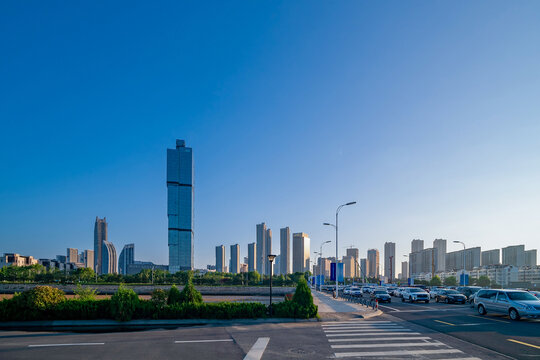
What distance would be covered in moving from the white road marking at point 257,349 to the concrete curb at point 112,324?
14.9 ft

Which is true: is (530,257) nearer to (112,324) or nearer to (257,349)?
(257,349)

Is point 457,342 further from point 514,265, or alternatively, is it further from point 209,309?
point 514,265

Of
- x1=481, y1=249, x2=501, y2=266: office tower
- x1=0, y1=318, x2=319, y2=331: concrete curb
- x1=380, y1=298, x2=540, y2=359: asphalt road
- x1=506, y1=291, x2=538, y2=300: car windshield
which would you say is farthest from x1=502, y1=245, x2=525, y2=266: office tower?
x1=0, y1=318, x2=319, y2=331: concrete curb

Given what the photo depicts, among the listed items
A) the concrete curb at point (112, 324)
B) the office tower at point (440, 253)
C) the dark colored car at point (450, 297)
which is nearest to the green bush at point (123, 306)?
the concrete curb at point (112, 324)

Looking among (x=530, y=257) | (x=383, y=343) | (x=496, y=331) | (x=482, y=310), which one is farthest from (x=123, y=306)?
(x=530, y=257)

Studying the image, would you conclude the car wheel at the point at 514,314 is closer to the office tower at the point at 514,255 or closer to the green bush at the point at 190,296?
the green bush at the point at 190,296

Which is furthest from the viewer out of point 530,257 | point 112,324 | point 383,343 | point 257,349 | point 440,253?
point 440,253

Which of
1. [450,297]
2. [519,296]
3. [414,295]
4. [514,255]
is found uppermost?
[519,296]

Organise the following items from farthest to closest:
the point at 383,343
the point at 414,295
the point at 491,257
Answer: the point at 491,257
the point at 414,295
the point at 383,343

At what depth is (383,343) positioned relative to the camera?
534 inches

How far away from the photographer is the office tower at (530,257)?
157 metres

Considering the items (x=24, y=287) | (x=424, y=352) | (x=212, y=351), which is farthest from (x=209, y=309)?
(x=24, y=287)

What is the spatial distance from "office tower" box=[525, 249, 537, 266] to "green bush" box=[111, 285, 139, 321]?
19121 centimetres

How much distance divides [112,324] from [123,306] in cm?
97
